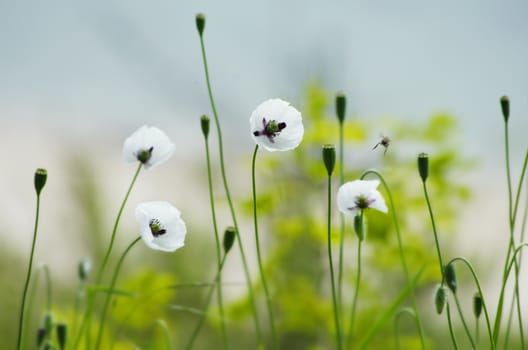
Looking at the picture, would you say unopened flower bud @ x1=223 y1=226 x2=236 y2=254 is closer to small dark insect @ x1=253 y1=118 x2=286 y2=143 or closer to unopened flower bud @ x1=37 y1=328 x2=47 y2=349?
small dark insect @ x1=253 y1=118 x2=286 y2=143

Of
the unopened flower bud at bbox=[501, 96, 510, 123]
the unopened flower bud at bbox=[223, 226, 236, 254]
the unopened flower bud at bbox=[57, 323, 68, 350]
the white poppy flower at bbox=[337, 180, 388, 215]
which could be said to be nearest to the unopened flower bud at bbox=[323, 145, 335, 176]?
the white poppy flower at bbox=[337, 180, 388, 215]

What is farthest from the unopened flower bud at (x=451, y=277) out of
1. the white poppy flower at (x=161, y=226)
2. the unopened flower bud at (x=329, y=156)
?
the white poppy flower at (x=161, y=226)

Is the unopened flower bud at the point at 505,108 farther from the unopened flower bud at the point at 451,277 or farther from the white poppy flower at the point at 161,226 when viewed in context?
the white poppy flower at the point at 161,226

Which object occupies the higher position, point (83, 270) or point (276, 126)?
point (276, 126)

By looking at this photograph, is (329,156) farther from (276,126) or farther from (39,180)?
(39,180)

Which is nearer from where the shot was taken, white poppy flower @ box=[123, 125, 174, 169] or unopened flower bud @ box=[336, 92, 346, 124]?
white poppy flower @ box=[123, 125, 174, 169]

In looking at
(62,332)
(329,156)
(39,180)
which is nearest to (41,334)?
(62,332)

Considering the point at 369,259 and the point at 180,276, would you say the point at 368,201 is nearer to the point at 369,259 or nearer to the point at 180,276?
the point at 369,259

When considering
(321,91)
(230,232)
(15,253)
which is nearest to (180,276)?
(15,253)
